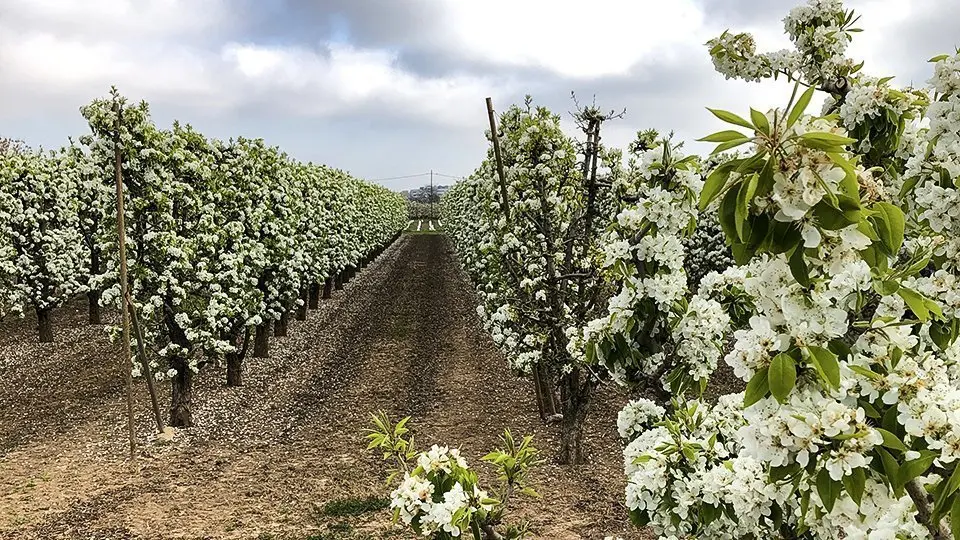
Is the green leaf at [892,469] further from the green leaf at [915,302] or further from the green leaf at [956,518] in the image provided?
the green leaf at [915,302]

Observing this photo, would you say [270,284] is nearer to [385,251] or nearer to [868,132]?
[868,132]

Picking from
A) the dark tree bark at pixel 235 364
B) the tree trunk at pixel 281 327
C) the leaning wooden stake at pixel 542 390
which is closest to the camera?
the leaning wooden stake at pixel 542 390

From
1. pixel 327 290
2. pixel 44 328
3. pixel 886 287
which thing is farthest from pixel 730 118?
pixel 327 290

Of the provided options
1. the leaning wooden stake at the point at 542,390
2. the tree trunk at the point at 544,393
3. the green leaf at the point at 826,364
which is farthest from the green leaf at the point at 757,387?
the tree trunk at the point at 544,393

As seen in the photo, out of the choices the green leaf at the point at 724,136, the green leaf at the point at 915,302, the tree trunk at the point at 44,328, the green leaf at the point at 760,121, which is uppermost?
the green leaf at the point at 760,121

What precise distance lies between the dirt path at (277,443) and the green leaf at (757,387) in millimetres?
6804

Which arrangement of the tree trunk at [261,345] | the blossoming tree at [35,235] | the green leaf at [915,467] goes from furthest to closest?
1. the blossoming tree at [35,235]
2. the tree trunk at [261,345]
3. the green leaf at [915,467]

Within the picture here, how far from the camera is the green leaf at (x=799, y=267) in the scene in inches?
69.8

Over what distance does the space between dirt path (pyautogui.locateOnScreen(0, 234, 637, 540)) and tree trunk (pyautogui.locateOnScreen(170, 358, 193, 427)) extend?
33 cm

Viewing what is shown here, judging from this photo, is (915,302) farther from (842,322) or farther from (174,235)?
(174,235)

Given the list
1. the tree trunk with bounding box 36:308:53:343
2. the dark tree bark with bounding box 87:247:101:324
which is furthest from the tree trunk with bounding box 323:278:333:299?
the tree trunk with bounding box 36:308:53:343

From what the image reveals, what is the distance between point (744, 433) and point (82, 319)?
82.0ft

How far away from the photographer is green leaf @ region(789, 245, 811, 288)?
1.77m

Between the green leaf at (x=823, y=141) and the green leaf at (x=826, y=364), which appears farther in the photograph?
the green leaf at (x=826, y=364)
